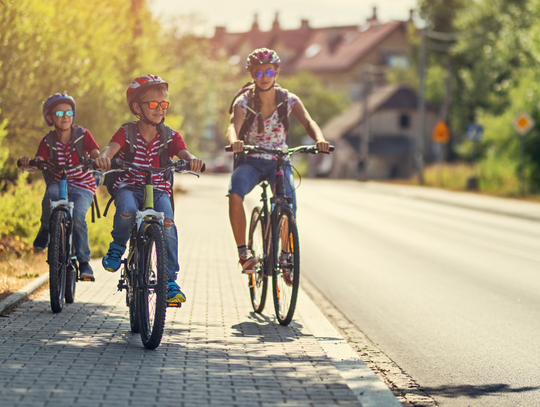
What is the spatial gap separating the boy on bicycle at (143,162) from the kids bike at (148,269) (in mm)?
123

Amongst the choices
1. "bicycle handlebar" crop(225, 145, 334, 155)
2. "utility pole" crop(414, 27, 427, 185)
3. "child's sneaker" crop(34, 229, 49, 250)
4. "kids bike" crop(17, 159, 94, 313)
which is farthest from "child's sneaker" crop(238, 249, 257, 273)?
"utility pole" crop(414, 27, 427, 185)

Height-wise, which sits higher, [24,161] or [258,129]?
[258,129]

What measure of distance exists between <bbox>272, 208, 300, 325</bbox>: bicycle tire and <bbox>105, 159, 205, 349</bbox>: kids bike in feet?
3.32

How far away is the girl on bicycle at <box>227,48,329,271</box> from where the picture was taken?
7066 millimetres

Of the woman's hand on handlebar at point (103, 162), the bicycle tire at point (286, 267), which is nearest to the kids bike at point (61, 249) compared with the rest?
the woman's hand on handlebar at point (103, 162)

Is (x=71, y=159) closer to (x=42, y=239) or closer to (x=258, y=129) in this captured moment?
(x=42, y=239)

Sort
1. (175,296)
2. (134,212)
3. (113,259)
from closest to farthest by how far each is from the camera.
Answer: (175,296) → (134,212) → (113,259)

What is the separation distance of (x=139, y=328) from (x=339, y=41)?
3787 inches

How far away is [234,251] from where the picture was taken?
12.7 meters

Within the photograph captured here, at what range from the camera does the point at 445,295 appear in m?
9.26

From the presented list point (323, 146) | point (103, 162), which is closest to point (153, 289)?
point (103, 162)

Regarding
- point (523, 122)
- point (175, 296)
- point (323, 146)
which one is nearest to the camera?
point (175, 296)

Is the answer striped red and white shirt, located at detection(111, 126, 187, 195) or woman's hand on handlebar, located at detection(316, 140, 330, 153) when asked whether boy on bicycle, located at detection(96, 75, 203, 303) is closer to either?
striped red and white shirt, located at detection(111, 126, 187, 195)

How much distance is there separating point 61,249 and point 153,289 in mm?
1592
